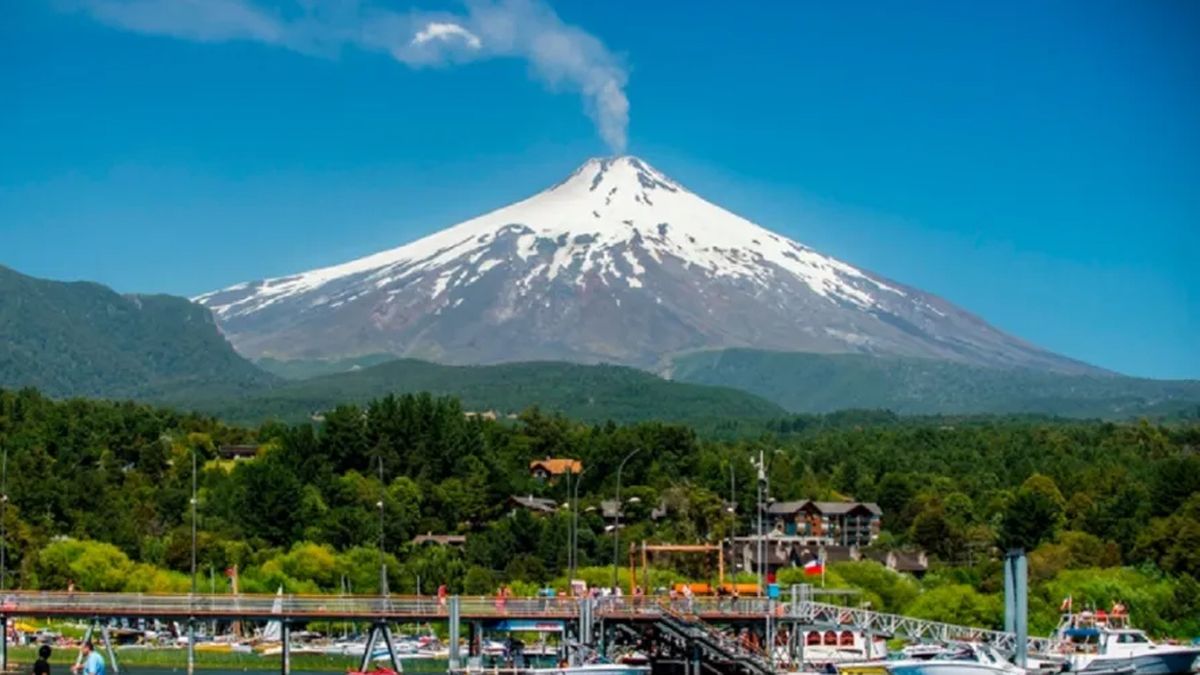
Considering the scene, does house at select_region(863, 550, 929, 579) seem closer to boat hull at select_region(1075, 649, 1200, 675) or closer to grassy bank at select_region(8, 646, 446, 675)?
grassy bank at select_region(8, 646, 446, 675)

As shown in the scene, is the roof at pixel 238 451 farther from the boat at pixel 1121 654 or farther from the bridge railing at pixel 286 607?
the boat at pixel 1121 654

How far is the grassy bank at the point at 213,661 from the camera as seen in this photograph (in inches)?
3679

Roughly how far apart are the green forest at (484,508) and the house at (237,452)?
1.00 m

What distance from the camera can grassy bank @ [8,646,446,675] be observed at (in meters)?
93.4

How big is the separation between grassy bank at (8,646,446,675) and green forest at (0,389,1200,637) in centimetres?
660

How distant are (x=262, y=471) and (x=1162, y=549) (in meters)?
51.8

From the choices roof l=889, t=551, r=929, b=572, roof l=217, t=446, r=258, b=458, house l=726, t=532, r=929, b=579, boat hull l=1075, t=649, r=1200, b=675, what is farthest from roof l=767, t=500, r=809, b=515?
boat hull l=1075, t=649, r=1200, b=675

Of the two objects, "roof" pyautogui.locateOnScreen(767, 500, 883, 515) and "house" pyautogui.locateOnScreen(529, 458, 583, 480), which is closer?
"roof" pyautogui.locateOnScreen(767, 500, 883, 515)

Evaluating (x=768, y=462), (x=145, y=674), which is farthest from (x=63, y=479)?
(x=768, y=462)

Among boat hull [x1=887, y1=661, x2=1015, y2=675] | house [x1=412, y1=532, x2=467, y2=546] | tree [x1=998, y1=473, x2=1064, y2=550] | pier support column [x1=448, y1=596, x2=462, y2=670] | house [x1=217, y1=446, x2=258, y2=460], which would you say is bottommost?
boat hull [x1=887, y1=661, x2=1015, y2=675]

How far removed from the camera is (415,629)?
11725 cm

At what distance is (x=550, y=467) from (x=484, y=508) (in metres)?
24.9

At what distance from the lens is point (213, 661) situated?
98.9m

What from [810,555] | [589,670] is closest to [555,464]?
[810,555]
